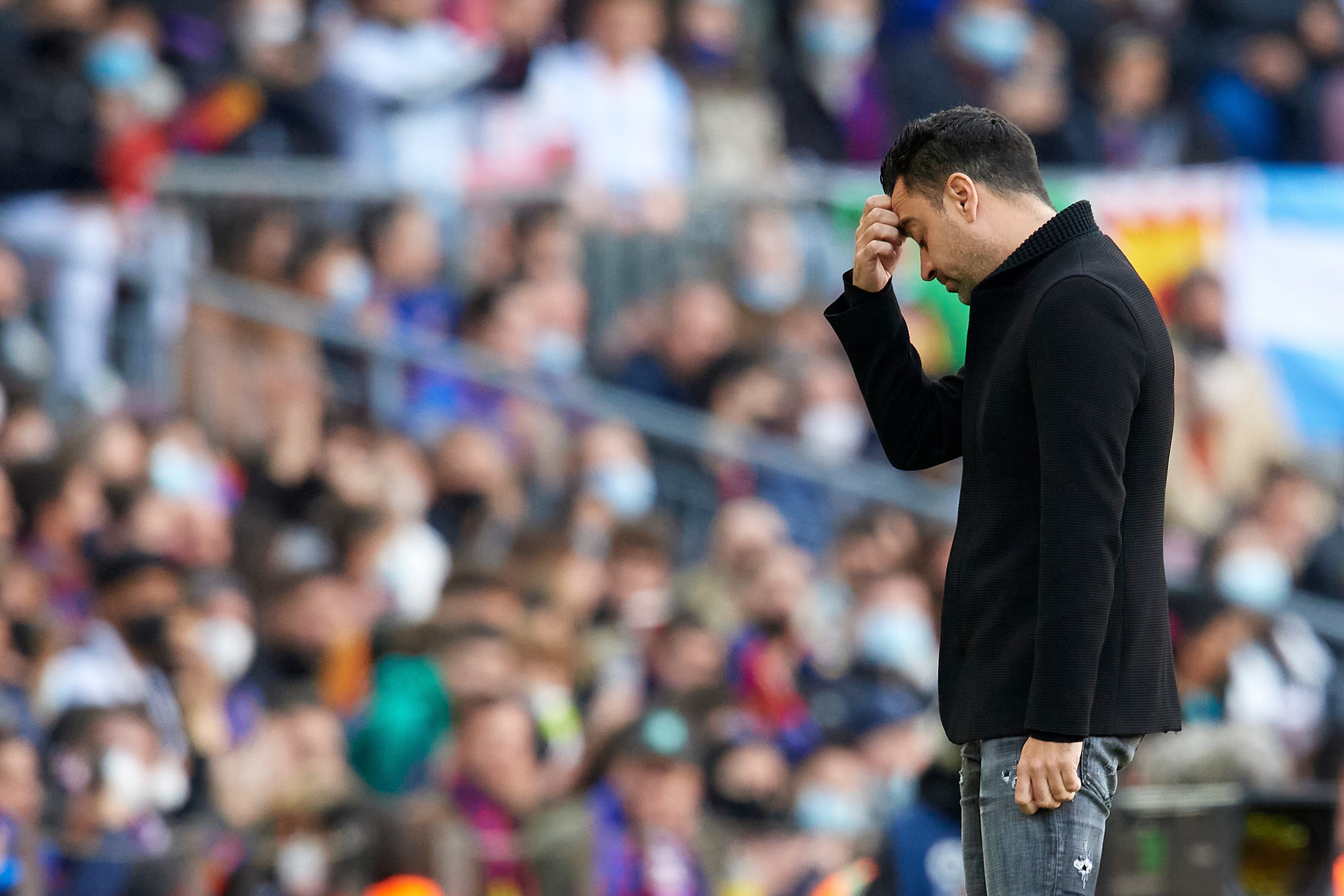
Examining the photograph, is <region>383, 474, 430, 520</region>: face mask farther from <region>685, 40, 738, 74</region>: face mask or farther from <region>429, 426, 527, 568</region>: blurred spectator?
<region>685, 40, 738, 74</region>: face mask

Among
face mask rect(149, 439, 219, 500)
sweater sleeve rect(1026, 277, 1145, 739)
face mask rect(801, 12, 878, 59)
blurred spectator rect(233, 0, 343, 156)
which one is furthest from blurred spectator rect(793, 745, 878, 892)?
face mask rect(801, 12, 878, 59)

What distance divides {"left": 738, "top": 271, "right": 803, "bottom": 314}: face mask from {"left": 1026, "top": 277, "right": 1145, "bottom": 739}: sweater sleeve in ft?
21.1

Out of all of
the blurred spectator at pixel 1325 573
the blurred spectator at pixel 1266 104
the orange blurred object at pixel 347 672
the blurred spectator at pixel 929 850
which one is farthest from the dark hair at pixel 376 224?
the blurred spectator at pixel 1266 104

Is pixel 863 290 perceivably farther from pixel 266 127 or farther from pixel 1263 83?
pixel 1263 83

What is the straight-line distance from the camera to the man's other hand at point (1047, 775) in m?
2.28

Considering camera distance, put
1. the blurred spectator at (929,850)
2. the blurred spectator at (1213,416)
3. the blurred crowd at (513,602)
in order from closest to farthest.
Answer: the blurred spectator at (929,850) < the blurred crowd at (513,602) < the blurred spectator at (1213,416)

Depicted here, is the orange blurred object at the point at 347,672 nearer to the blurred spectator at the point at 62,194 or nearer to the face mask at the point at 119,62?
the blurred spectator at the point at 62,194

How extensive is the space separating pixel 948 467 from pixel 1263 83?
4.03 meters

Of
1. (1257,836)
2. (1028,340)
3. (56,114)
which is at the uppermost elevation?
(56,114)

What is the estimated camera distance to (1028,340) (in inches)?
94.5

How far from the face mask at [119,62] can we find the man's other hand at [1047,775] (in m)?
6.36

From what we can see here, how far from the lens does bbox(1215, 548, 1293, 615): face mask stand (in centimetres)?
841

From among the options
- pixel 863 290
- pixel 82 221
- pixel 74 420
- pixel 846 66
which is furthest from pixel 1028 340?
pixel 846 66

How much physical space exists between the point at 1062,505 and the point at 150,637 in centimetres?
442
